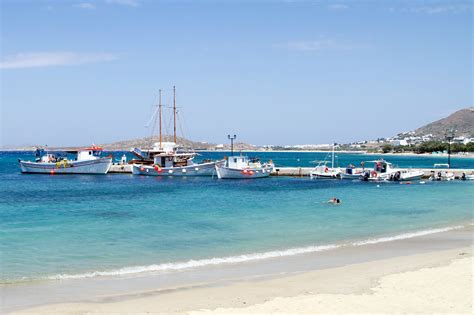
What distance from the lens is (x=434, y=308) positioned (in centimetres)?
1166

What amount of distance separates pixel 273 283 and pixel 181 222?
556 inches

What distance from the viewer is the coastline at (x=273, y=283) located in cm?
1255

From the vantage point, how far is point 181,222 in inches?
1114

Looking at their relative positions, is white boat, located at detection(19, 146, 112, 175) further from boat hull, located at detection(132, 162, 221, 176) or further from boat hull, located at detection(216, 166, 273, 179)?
boat hull, located at detection(216, 166, 273, 179)

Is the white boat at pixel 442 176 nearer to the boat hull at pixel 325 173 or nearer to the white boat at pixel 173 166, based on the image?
the boat hull at pixel 325 173

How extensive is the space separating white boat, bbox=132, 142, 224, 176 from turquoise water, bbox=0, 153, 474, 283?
22.4 m

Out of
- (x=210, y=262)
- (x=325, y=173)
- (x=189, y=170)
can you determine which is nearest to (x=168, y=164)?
(x=189, y=170)

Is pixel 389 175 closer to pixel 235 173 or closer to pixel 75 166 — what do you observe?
pixel 235 173

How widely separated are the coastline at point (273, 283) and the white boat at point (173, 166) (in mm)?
53124

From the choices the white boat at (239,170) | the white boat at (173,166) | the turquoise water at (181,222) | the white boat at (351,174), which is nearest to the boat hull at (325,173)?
the white boat at (351,174)

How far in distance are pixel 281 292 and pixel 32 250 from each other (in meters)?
10.4

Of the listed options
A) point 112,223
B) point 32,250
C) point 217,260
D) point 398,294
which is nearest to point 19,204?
point 112,223

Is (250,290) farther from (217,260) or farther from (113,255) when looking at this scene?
(113,255)

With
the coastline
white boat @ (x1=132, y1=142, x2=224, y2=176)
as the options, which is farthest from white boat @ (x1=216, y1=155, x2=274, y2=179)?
the coastline
